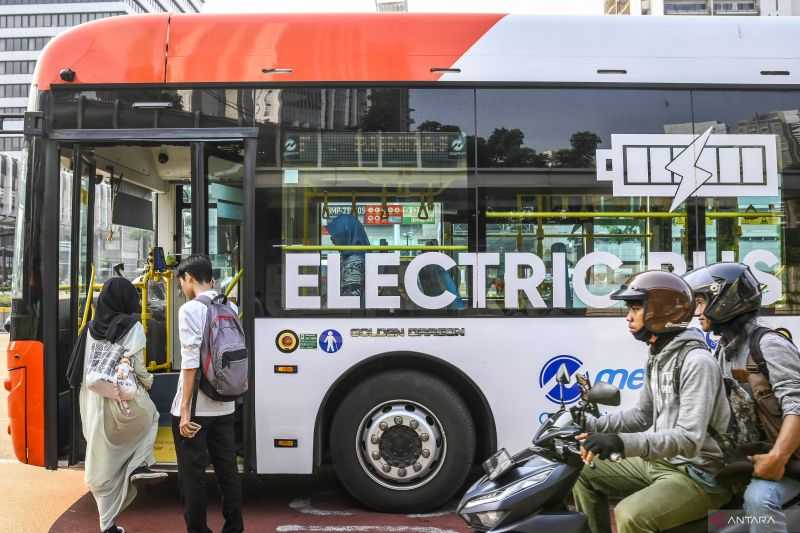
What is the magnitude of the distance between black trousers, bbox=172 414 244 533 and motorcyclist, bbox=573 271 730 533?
219 centimetres

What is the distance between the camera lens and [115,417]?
4609mm

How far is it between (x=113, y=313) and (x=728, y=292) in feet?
11.9

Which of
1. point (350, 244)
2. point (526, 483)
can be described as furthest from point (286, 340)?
point (526, 483)

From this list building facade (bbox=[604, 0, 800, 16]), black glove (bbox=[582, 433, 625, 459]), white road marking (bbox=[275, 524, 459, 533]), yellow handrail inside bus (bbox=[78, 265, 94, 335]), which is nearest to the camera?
black glove (bbox=[582, 433, 625, 459])

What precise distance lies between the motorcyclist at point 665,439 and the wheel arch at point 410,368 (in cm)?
205

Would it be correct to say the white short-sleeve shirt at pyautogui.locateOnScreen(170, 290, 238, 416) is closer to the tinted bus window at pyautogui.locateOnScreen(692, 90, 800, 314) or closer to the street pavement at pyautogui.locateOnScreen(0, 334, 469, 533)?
the street pavement at pyautogui.locateOnScreen(0, 334, 469, 533)

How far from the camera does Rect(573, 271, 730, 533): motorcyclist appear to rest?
2.61 metres

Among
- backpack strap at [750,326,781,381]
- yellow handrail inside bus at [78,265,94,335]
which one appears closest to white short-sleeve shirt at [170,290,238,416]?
yellow handrail inside bus at [78,265,94,335]

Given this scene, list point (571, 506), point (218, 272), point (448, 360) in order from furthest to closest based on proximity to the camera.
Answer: point (218, 272)
point (448, 360)
point (571, 506)

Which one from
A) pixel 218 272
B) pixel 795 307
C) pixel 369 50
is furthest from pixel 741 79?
pixel 218 272

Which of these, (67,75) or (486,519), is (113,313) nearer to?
(67,75)

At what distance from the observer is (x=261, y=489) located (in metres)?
5.77

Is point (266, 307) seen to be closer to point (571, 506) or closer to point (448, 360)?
point (448, 360)

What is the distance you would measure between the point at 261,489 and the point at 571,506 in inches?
134
